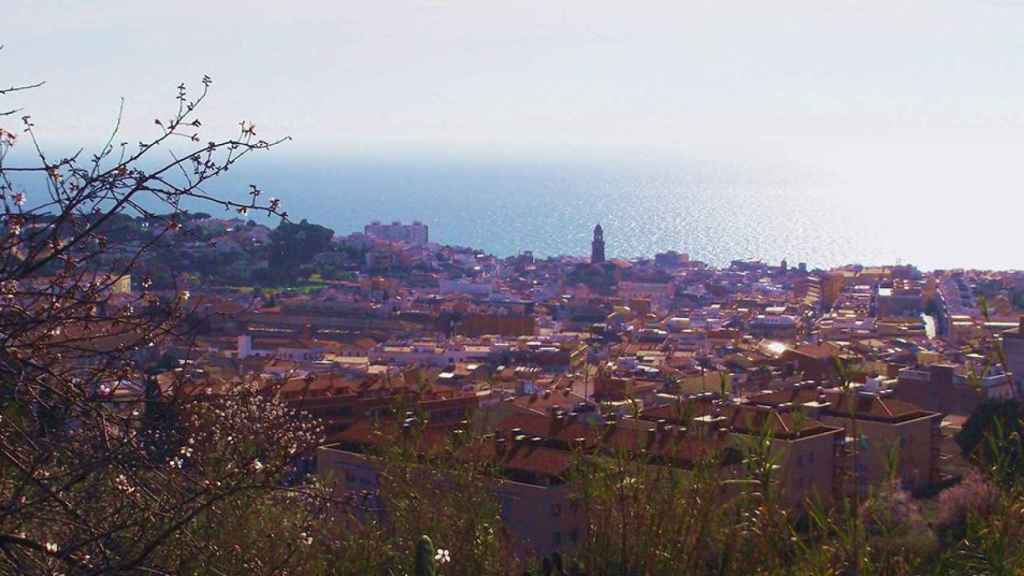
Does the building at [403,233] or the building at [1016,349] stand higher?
the building at [1016,349]

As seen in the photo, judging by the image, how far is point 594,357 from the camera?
26.7 m

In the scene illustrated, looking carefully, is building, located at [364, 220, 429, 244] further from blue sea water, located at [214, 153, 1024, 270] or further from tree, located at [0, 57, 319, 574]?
tree, located at [0, 57, 319, 574]

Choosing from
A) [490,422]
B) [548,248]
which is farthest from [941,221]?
[490,422]

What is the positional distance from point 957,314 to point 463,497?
31.5 m

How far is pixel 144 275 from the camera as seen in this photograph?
280 centimetres

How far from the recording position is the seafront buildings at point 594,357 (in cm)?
450

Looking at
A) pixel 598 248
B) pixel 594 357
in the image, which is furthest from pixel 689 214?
pixel 594 357

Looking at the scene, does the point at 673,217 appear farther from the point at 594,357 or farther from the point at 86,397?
the point at 86,397

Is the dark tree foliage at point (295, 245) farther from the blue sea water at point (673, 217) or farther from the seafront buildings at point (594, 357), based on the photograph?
the blue sea water at point (673, 217)

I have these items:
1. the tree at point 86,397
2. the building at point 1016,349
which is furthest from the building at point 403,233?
the tree at point 86,397

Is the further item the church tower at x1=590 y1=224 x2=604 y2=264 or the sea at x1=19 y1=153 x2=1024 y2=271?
the sea at x1=19 y1=153 x2=1024 y2=271

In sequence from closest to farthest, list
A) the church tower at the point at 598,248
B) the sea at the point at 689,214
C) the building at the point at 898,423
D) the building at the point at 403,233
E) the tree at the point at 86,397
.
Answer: the tree at the point at 86,397 < the building at the point at 898,423 < the church tower at the point at 598,248 < the building at the point at 403,233 < the sea at the point at 689,214

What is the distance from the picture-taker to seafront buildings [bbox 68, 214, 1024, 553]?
4504mm

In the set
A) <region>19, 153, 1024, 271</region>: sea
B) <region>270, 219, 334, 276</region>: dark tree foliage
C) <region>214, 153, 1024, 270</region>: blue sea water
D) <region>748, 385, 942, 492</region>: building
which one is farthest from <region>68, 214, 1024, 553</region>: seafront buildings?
<region>214, 153, 1024, 270</region>: blue sea water
